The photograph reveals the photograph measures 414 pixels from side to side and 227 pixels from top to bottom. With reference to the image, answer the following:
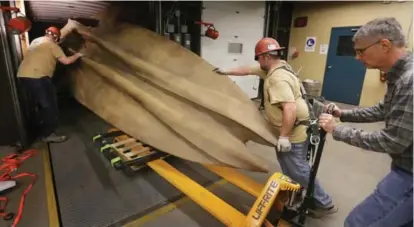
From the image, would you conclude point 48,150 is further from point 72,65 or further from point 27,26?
point 27,26

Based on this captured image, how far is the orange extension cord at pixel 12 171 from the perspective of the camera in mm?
2101

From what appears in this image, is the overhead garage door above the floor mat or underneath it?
above

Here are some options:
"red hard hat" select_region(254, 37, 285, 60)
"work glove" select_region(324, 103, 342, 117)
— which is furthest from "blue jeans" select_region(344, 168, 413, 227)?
"red hard hat" select_region(254, 37, 285, 60)

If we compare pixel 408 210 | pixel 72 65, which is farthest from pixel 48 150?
pixel 408 210

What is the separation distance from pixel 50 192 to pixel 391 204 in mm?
2752

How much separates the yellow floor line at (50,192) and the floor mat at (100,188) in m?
0.05

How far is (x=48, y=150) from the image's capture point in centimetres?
335

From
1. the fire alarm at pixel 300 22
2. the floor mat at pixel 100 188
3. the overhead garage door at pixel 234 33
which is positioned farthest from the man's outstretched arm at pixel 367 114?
the fire alarm at pixel 300 22

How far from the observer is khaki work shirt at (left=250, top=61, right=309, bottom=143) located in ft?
6.10

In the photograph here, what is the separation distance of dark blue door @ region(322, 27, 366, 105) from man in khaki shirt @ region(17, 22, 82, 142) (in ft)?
19.7

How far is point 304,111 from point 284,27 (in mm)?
6038

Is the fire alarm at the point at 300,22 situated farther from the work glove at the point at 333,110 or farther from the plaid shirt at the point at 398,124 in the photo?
the plaid shirt at the point at 398,124

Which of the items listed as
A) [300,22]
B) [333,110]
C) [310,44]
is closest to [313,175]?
[333,110]

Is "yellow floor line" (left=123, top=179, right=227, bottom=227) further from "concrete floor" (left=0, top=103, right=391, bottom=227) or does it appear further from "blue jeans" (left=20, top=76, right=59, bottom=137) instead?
"blue jeans" (left=20, top=76, right=59, bottom=137)
